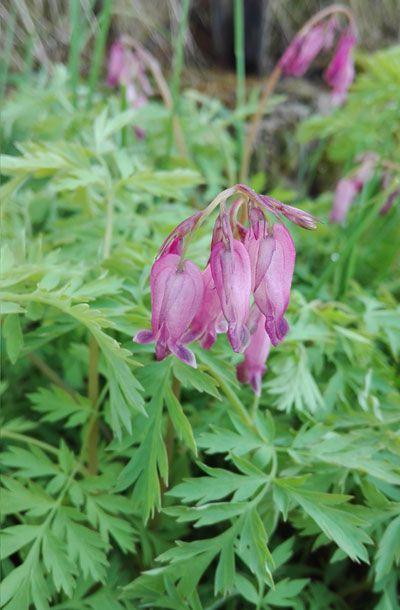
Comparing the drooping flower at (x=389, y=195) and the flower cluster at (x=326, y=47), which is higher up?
the flower cluster at (x=326, y=47)

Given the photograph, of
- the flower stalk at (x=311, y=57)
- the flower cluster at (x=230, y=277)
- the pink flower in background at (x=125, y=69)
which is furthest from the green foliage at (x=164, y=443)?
the pink flower in background at (x=125, y=69)

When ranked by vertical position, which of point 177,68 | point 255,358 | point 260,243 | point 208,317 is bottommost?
point 255,358

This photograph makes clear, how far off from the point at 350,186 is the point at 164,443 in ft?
4.12

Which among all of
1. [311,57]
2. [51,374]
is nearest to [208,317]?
[51,374]

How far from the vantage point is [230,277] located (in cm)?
101

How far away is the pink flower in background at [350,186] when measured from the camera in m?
2.21

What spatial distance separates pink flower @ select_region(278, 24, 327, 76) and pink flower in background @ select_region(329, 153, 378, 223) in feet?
1.42

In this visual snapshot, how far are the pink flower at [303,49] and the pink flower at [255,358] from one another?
4.73 feet

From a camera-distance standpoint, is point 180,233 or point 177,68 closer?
point 180,233

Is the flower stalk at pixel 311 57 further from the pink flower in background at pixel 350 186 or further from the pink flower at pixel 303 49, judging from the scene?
the pink flower in background at pixel 350 186

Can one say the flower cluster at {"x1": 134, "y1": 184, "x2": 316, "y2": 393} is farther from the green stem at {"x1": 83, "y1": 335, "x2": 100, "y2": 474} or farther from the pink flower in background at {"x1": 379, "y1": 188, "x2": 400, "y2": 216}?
the pink flower in background at {"x1": 379, "y1": 188, "x2": 400, "y2": 216}

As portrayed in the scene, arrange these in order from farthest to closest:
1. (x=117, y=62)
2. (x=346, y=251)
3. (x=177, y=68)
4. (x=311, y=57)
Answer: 1. (x=117, y=62)
2. (x=311, y=57)
3. (x=177, y=68)
4. (x=346, y=251)

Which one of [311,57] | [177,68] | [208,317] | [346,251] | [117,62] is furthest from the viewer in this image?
[117,62]

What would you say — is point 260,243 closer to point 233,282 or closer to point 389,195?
point 233,282
